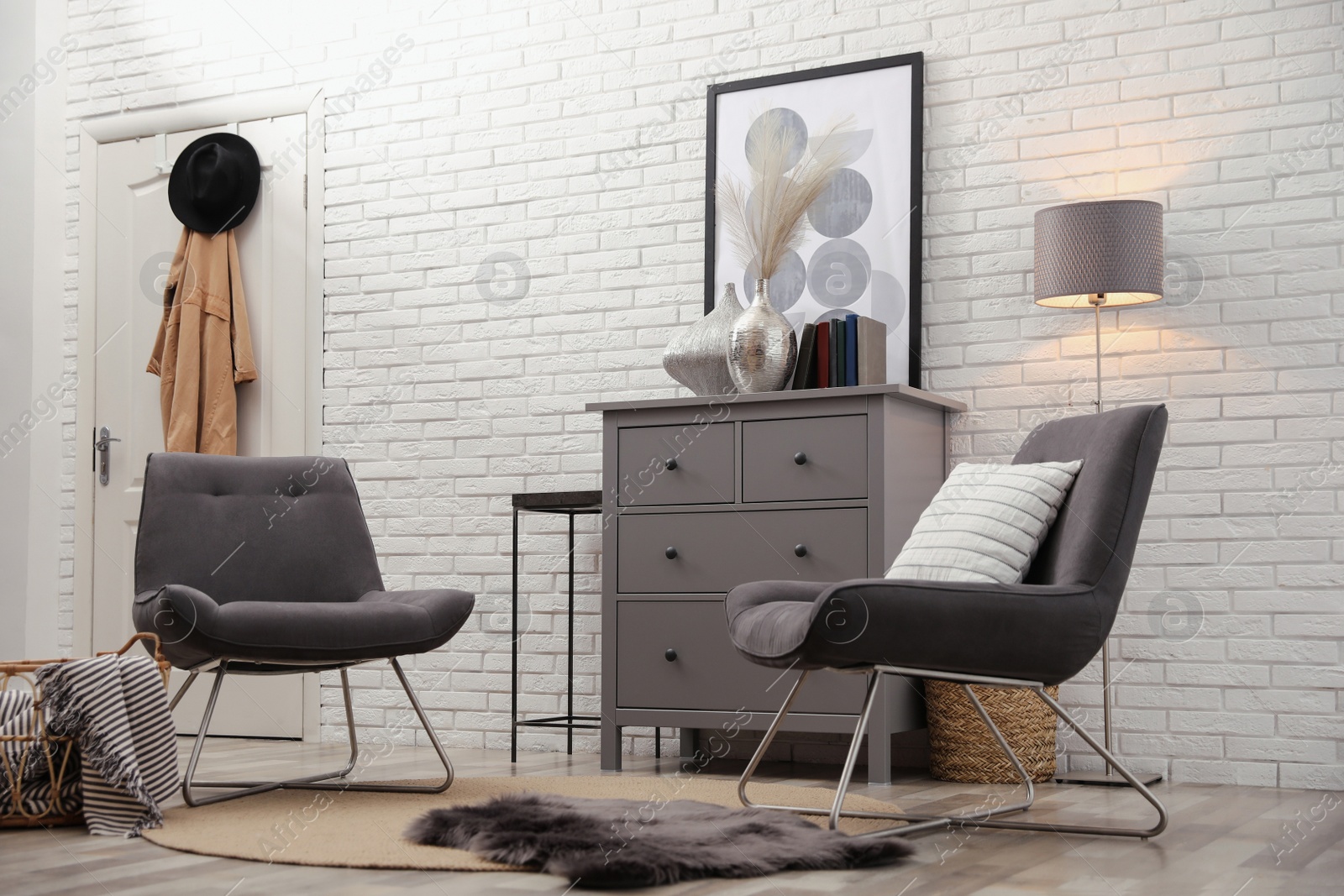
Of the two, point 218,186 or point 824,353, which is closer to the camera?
point 824,353

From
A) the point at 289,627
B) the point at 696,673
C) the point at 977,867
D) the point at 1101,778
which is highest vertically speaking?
the point at 289,627

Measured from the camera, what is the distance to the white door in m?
4.80

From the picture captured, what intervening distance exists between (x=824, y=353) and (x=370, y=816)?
1694 mm

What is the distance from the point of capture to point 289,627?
2877 mm

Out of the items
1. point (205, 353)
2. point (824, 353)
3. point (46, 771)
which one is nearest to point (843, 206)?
point (824, 353)

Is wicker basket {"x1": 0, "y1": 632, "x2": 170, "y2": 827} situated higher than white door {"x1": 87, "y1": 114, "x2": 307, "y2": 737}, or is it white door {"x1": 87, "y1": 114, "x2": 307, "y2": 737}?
white door {"x1": 87, "y1": 114, "x2": 307, "y2": 737}

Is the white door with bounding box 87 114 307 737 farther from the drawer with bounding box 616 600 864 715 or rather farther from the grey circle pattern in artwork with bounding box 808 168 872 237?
the grey circle pattern in artwork with bounding box 808 168 872 237

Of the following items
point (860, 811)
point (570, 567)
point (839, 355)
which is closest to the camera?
point (860, 811)

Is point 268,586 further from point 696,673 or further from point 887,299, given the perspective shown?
point 887,299

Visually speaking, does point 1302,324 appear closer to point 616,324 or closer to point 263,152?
point 616,324

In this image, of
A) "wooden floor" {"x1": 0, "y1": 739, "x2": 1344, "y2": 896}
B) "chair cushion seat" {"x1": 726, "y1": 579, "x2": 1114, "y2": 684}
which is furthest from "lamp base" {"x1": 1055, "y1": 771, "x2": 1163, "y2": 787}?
"chair cushion seat" {"x1": 726, "y1": 579, "x2": 1114, "y2": 684}

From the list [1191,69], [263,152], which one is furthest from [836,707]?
[263,152]

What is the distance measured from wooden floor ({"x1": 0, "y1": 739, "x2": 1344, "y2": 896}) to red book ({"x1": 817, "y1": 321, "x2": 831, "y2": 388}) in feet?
3.75

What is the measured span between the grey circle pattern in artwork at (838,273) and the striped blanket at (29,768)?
7.69 ft
